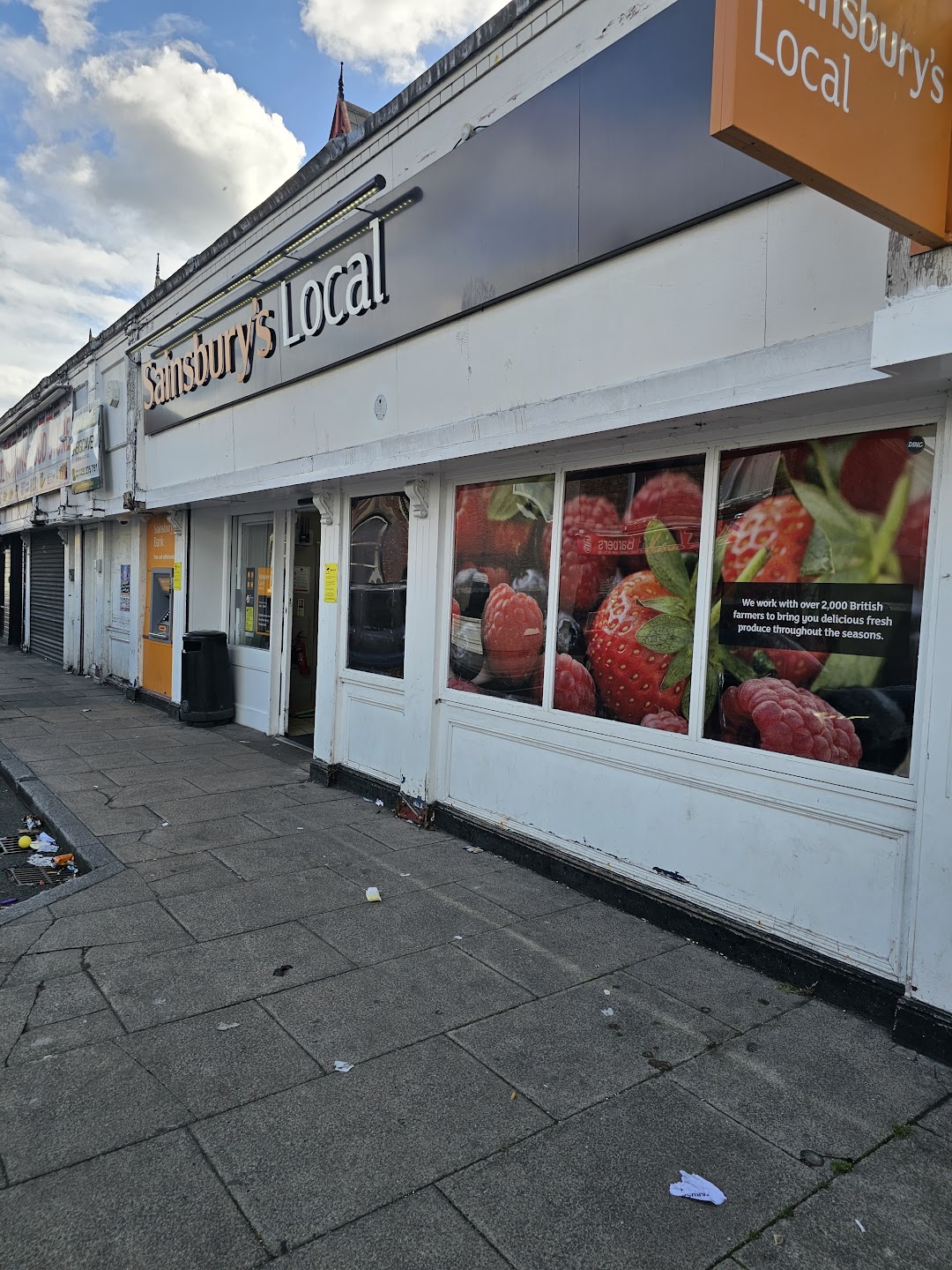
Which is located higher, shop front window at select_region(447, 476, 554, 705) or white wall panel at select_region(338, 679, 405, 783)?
shop front window at select_region(447, 476, 554, 705)

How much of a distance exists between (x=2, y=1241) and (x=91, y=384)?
1421cm

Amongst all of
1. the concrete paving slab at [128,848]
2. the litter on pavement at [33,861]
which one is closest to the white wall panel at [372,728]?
the concrete paving slab at [128,848]

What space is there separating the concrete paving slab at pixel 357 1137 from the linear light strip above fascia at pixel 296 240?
20.2 feet

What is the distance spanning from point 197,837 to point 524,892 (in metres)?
2.44

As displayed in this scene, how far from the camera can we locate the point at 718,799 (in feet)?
14.0

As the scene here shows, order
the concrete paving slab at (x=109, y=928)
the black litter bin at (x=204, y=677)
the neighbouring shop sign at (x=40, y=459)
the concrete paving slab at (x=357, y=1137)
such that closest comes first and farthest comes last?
the concrete paving slab at (x=357, y=1137) → the concrete paving slab at (x=109, y=928) → the black litter bin at (x=204, y=677) → the neighbouring shop sign at (x=40, y=459)

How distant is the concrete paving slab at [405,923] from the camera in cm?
418

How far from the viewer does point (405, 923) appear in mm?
4480

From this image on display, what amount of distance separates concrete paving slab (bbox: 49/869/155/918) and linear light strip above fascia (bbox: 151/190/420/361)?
16.6 ft

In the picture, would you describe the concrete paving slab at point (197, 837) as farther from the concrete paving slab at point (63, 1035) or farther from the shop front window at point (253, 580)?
the shop front window at point (253, 580)

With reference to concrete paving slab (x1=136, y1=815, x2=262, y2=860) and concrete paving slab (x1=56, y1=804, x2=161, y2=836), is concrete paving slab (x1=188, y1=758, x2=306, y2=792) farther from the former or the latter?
concrete paving slab (x1=136, y1=815, x2=262, y2=860)

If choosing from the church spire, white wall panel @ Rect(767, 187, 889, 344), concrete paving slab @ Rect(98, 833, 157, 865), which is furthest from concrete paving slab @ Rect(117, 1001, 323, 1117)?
the church spire

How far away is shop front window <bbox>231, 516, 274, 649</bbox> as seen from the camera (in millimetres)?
9828

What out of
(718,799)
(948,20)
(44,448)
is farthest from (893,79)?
(44,448)
